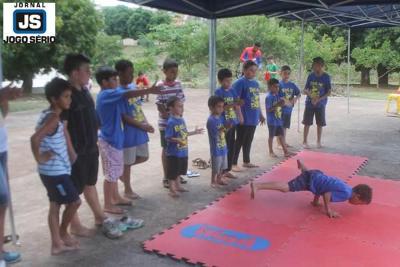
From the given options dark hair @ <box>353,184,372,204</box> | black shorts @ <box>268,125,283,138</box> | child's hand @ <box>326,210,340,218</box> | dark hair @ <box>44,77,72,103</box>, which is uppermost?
dark hair @ <box>44,77,72,103</box>

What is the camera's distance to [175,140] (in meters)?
4.91

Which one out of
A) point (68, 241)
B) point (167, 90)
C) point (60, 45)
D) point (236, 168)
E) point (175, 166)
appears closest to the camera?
point (68, 241)

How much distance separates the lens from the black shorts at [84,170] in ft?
12.3

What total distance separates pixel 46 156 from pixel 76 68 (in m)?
0.84

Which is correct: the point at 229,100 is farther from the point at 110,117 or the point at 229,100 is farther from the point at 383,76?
the point at 383,76

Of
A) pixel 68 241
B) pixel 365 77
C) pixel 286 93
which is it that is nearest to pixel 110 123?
pixel 68 241

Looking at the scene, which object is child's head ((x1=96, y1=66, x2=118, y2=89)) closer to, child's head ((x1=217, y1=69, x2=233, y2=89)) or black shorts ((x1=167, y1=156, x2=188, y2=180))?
black shorts ((x1=167, y1=156, x2=188, y2=180))

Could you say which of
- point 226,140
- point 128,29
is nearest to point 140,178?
point 226,140

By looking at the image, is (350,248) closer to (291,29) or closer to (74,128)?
(74,128)

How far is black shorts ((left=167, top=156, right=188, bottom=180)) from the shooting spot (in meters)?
5.04

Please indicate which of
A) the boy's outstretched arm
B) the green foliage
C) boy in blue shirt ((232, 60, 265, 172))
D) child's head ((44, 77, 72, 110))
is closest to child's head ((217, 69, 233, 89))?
boy in blue shirt ((232, 60, 265, 172))

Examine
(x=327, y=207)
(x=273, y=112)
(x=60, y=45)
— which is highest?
(x=60, y=45)

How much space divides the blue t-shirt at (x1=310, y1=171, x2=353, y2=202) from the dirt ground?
123 cm

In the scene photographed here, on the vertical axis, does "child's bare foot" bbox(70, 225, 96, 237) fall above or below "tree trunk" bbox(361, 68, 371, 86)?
below
